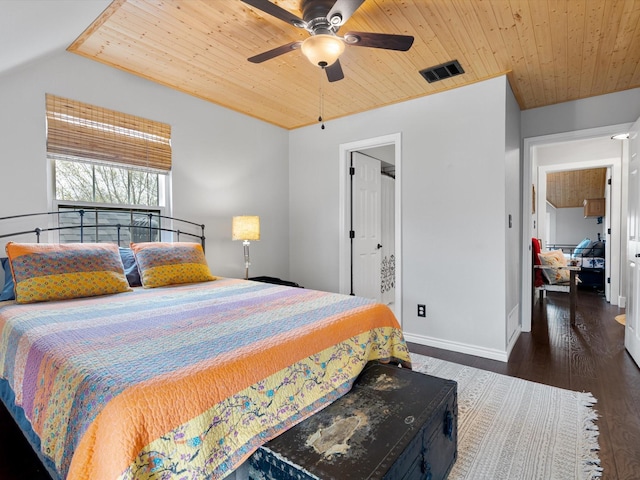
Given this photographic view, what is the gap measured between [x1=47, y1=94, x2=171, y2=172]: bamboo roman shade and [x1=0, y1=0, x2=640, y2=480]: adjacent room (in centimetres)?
2

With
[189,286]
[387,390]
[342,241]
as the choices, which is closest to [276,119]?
[342,241]

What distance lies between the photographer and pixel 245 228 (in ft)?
11.5

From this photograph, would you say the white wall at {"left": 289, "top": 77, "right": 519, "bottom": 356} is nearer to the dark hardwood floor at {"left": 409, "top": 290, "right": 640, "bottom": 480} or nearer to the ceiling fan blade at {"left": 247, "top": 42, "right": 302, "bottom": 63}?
the dark hardwood floor at {"left": 409, "top": 290, "right": 640, "bottom": 480}

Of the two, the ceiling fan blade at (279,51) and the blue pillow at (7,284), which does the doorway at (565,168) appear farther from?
the blue pillow at (7,284)

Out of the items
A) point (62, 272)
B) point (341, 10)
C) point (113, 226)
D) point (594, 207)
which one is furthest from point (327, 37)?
point (594, 207)

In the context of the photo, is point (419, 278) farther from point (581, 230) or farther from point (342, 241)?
point (581, 230)

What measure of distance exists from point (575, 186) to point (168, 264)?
9.68m

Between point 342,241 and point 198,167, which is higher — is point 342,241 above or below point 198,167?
below

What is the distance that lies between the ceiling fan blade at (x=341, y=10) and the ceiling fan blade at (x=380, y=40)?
0.09 metres

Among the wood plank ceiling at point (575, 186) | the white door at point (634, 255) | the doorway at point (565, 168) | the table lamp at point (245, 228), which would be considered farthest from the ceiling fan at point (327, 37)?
the wood plank ceiling at point (575, 186)

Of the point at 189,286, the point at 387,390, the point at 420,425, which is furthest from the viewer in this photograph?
the point at 189,286

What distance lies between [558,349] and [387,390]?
2638 millimetres

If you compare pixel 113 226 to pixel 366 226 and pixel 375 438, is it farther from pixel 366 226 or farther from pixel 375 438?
pixel 366 226

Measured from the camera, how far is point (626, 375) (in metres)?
2.62
